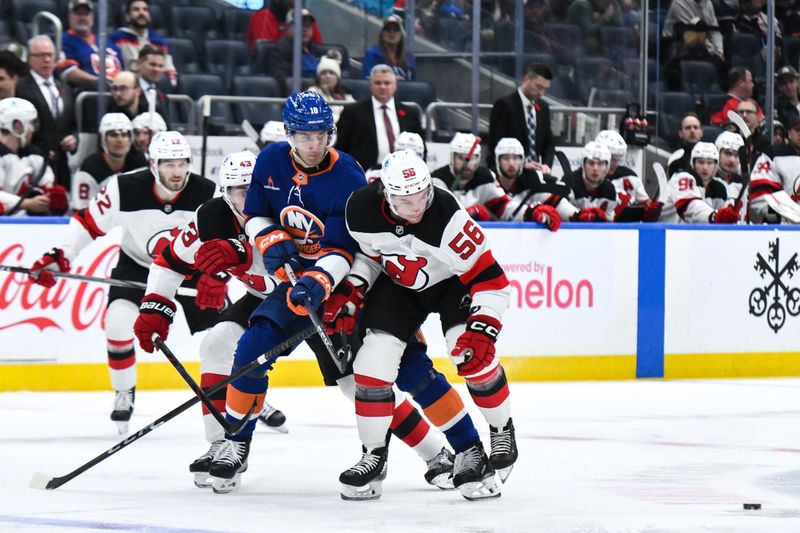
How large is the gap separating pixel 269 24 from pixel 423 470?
166 inches

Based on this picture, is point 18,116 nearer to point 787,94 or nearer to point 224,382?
point 224,382

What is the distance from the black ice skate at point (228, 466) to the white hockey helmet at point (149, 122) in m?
3.33

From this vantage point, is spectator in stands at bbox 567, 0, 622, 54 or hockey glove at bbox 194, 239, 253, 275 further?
spectator in stands at bbox 567, 0, 622, 54

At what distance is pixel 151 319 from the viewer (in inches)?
195

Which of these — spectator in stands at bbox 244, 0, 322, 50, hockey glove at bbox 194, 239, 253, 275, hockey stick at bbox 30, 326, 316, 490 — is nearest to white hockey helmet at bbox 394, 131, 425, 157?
spectator in stands at bbox 244, 0, 322, 50

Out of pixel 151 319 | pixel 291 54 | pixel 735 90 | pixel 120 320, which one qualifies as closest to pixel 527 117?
pixel 291 54

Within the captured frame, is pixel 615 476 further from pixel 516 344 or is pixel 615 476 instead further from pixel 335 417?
pixel 516 344

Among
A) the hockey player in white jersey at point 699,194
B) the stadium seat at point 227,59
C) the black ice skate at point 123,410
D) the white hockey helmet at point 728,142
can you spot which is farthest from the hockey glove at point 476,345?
the white hockey helmet at point 728,142

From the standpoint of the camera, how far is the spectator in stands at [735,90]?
10.2 metres

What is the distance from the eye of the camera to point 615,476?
5.15m

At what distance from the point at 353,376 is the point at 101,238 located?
10.1ft

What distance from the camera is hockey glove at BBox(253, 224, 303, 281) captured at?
473 cm

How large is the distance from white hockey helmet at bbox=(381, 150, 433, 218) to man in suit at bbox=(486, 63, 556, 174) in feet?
14.6

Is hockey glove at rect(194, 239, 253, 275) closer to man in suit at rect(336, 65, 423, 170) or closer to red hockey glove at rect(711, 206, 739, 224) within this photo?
man in suit at rect(336, 65, 423, 170)
